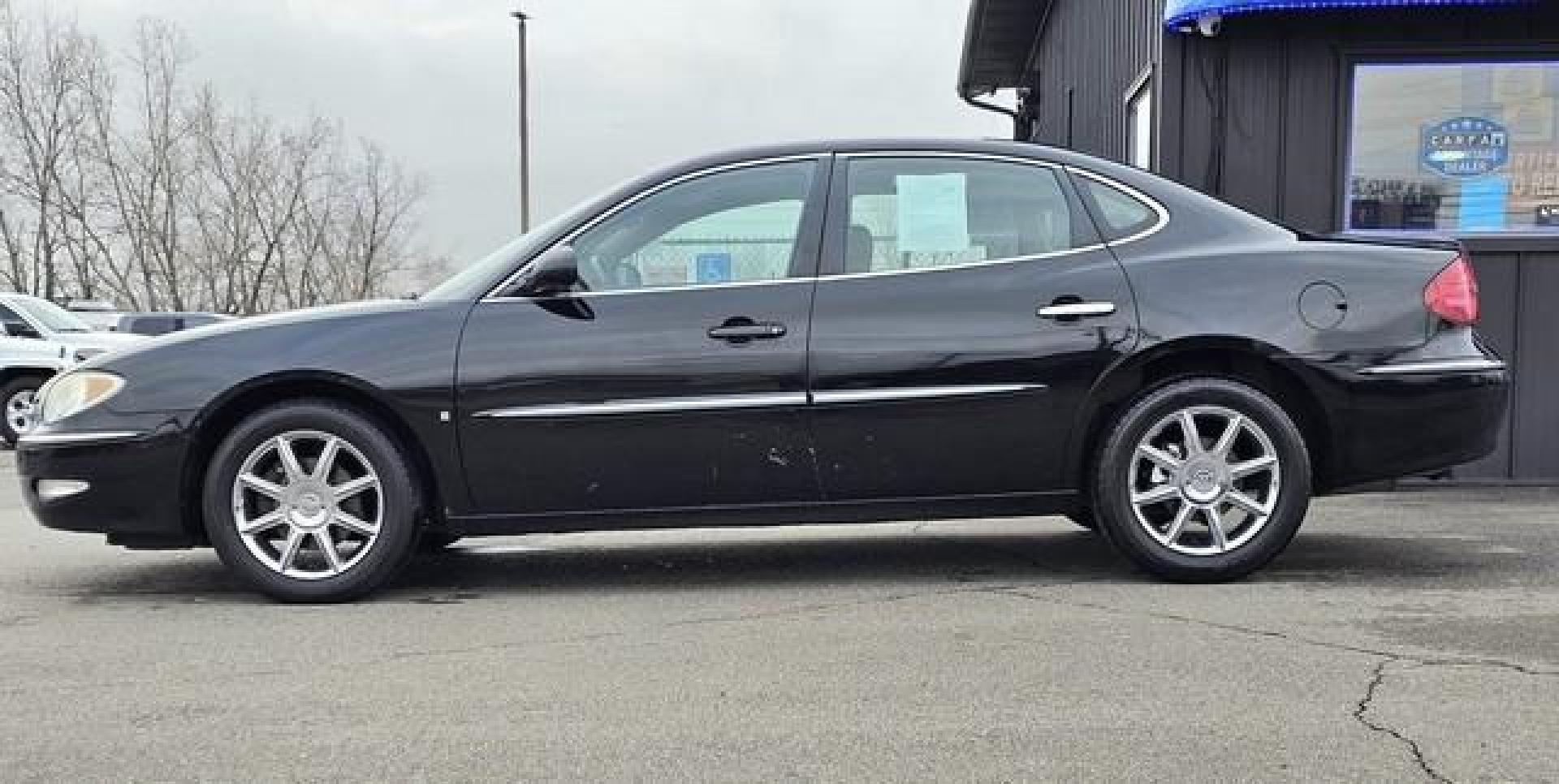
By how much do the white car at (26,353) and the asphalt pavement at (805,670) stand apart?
27.1 feet

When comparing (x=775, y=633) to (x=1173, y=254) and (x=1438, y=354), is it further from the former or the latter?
(x=1438, y=354)

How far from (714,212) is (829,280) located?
517mm

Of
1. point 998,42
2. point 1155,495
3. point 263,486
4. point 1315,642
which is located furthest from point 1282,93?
point 998,42

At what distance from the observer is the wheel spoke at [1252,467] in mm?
4711

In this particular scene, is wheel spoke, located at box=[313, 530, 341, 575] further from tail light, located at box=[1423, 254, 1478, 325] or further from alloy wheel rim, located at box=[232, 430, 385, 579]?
tail light, located at box=[1423, 254, 1478, 325]

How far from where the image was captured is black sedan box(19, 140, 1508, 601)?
4602 millimetres

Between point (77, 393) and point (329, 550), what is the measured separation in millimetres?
1066

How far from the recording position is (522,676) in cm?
379

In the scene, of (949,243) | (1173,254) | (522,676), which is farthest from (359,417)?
(1173,254)

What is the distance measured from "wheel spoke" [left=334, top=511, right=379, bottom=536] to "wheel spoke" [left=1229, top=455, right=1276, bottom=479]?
3085 mm

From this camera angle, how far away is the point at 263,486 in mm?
4609

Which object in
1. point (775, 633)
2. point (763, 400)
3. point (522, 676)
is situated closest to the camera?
point (522, 676)

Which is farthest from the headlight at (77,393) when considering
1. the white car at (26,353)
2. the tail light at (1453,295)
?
the white car at (26,353)

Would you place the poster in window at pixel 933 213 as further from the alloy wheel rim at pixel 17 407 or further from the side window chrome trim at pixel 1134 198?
the alloy wheel rim at pixel 17 407
